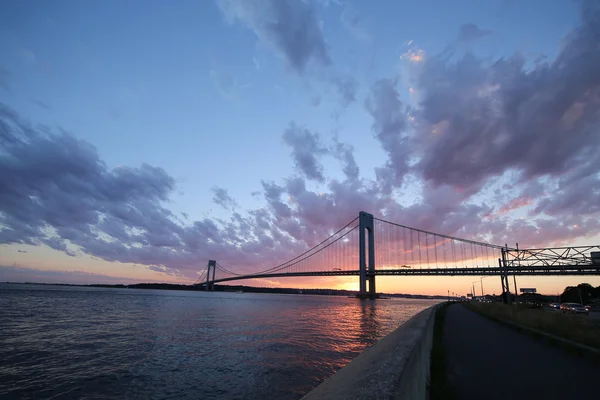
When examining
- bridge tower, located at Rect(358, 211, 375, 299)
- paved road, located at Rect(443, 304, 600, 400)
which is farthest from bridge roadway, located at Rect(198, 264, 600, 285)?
paved road, located at Rect(443, 304, 600, 400)

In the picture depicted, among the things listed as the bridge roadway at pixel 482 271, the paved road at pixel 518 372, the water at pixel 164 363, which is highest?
the bridge roadway at pixel 482 271

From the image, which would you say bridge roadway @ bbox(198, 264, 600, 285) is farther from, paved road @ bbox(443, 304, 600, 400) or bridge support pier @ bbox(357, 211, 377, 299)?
paved road @ bbox(443, 304, 600, 400)

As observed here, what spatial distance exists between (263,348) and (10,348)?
8.16 metres

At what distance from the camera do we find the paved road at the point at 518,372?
4.57 m

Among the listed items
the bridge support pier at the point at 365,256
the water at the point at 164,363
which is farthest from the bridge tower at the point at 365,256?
the water at the point at 164,363

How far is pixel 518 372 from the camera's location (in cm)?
578

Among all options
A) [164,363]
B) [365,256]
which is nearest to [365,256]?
[365,256]

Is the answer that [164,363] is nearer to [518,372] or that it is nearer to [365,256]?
[518,372]

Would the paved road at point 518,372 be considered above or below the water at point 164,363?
above

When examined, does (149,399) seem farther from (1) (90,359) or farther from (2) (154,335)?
(2) (154,335)

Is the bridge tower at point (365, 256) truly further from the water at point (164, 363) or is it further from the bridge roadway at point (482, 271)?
the water at point (164, 363)

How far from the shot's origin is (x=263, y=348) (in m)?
10.8

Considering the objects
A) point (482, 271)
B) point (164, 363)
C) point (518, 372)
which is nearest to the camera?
point (518, 372)

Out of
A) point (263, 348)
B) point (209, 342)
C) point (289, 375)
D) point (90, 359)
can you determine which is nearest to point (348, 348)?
point (263, 348)
